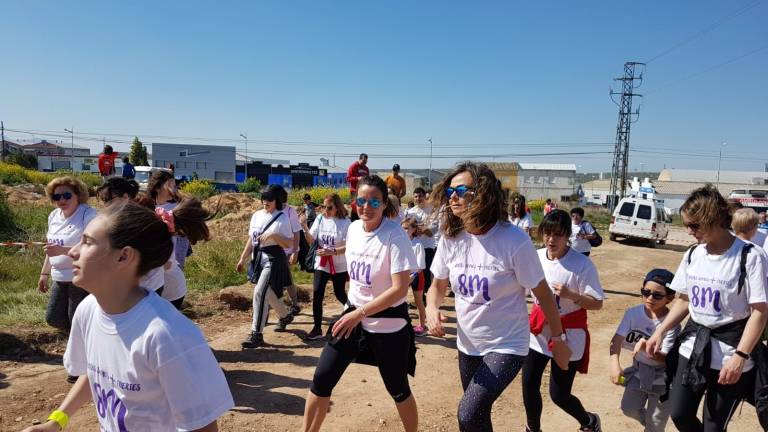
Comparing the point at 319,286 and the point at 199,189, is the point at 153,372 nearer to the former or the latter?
the point at 319,286

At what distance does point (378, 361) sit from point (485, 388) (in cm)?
90

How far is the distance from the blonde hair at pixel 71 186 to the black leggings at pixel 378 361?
314 centimetres

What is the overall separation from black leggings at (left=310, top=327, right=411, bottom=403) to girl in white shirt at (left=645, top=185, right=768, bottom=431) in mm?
1726

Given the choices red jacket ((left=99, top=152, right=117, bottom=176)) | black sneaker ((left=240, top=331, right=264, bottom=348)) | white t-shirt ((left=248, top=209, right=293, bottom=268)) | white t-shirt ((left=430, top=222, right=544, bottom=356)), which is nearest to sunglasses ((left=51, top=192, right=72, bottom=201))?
white t-shirt ((left=248, top=209, right=293, bottom=268))

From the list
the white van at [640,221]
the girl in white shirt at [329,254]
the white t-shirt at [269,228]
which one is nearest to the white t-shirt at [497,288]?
the girl in white shirt at [329,254]

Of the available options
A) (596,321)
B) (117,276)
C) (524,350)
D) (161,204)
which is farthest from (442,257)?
(596,321)

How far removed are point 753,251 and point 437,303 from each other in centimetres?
193

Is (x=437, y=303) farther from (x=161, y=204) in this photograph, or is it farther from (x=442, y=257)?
(x=161, y=204)

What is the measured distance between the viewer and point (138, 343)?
165 centimetres

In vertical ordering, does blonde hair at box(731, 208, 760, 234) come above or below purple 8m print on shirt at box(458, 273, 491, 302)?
above

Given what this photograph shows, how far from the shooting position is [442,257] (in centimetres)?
326

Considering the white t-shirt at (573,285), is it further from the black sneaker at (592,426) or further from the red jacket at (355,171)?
the red jacket at (355,171)

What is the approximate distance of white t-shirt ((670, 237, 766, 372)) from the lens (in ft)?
9.93

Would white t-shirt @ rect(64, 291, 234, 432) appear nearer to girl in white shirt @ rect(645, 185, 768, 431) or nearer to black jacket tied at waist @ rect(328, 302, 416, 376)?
black jacket tied at waist @ rect(328, 302, 416, 376)
